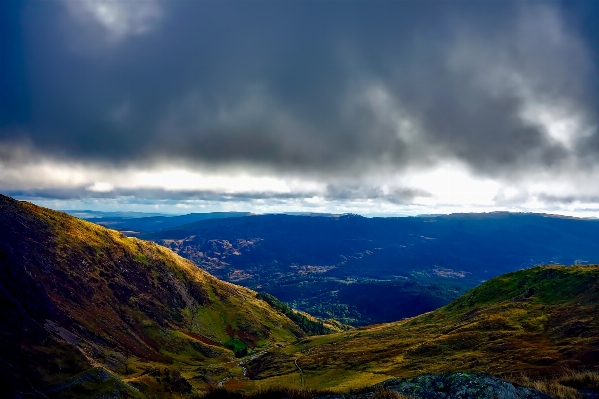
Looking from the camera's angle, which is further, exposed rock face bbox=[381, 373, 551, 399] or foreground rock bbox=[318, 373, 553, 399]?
exposed rock face bbox=[381, 373, 551, 399]

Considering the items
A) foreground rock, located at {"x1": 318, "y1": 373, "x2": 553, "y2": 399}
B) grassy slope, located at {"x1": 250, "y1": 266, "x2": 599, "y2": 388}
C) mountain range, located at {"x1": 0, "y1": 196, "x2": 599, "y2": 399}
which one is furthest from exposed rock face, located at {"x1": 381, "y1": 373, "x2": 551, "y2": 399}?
grassy slope, located at {"x1": 250, "y1": 266, "x2": 599, "y2": 388}

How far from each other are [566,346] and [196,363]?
6913 inches

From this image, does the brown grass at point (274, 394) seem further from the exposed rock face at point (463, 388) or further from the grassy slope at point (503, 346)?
the grassy slope at point (503, 346)

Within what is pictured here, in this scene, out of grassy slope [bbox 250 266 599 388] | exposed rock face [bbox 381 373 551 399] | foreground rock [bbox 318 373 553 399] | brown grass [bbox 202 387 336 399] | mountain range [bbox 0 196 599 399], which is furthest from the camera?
grassy slope [bbox 250 266 599 388]

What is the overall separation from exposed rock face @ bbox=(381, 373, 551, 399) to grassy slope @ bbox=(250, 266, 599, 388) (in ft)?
167

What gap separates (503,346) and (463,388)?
93717 millimetres

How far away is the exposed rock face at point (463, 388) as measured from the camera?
1758cm

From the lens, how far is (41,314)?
118 m

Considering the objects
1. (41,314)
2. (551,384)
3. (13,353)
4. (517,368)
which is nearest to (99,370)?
(13,353)

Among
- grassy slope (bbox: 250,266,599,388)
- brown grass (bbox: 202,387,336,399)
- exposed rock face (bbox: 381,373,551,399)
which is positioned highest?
exposed rock face (bbox: 381,373,551,399)

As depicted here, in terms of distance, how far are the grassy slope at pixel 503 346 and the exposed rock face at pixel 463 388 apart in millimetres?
50770

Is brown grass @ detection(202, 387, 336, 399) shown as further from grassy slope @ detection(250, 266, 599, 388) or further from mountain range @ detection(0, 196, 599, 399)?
grassy slope @ detection(250, 266, 599, 388)

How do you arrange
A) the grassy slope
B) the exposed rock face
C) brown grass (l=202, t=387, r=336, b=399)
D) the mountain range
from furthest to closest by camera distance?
the grassy slope < the mountain range < brown grass (l=202, t=387, r=336, b=399) < the exposed rock face

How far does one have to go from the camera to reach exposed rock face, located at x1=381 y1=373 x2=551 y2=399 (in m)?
17.6
